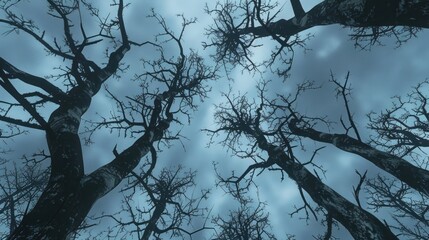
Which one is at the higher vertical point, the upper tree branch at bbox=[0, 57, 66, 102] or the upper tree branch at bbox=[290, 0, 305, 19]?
the upper tree branch at bbox=[290, 0, 305, 19]

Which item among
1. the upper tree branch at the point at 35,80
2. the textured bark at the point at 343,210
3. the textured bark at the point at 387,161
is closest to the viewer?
the textured bark at the point at 343,210

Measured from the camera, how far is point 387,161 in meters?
4.96

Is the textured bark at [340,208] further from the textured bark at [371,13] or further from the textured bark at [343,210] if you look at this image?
the textured bark at [371,13]

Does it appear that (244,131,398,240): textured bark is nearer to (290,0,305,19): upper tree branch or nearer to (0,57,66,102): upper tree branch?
(290,0,305,19): upper tree branch

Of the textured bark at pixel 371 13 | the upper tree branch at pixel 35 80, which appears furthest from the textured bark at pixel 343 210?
the upper tree branch at pixel 35 80

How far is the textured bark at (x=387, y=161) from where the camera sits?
439 centimetres

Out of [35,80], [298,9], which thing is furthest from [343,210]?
[35,80]

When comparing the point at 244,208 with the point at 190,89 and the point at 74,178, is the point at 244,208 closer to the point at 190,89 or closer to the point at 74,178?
the point at 190,89

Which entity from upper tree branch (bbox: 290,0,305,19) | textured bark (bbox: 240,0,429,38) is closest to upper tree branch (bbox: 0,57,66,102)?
textured bark (bbox: 240,0,429,38)

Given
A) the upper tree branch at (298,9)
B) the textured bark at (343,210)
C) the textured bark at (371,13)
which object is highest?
the upper tree branch at (298,9)

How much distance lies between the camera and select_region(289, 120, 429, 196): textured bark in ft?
14.4

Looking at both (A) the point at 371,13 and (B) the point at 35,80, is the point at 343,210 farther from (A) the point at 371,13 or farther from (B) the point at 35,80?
(B) the point at 35,80

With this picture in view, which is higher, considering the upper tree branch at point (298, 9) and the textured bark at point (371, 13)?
Answer: the upper tree branch at point (298, 9)

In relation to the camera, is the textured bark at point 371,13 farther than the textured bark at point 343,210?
No
